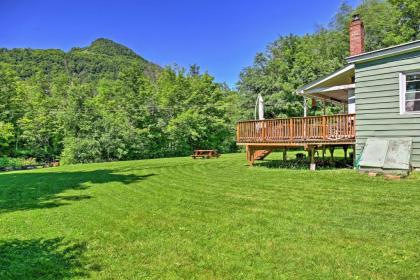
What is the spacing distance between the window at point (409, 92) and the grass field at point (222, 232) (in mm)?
2135

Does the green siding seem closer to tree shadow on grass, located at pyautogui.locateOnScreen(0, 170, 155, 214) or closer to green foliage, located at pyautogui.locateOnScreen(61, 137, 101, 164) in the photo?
tree shadow on grass, located at pyautogui.locateOnScreen(0, 170, 155, 214)

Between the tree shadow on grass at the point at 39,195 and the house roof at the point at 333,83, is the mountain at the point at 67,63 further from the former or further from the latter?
the tree shadow on grass at the point at 39,195

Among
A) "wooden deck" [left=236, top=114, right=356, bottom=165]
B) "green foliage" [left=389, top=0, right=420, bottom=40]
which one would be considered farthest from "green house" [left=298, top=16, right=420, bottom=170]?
"green foliage" [left=389, top=0, right=420, bottom=40]

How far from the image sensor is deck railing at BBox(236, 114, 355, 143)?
10828 mm

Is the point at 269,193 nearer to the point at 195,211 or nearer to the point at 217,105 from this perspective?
the point at 195,211

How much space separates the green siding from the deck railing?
0.55 m

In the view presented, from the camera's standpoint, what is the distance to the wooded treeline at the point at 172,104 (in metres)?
29.5

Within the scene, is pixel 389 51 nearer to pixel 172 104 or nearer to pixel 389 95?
pixel 389 95

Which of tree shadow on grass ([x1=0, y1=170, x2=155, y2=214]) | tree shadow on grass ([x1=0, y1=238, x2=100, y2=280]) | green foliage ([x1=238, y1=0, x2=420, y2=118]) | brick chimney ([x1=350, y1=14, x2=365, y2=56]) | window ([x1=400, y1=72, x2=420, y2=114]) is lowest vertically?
tree shadow on grass ([x1=0, y1=238, x2=100, y2=280])

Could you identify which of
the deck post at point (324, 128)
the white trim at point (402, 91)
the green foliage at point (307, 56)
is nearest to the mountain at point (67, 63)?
the green foliage at point (307, 56)

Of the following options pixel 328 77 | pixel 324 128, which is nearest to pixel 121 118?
pixel 328 77

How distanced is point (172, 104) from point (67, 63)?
143 feet

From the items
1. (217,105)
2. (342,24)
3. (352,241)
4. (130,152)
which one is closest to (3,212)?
(352,241)

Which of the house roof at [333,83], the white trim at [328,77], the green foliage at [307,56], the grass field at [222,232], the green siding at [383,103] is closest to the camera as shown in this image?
the grass field at [222,232]
